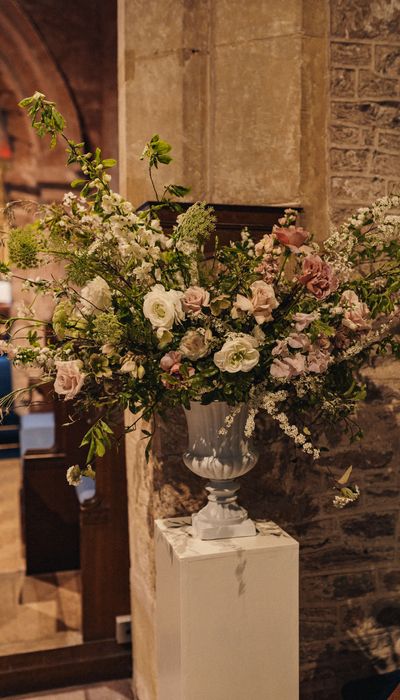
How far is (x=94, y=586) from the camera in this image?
3.01m

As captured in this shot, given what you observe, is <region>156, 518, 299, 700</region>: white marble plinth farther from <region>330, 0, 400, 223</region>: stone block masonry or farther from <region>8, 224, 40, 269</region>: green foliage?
<region>330, 0, 400, 223</region>: stone block masonry

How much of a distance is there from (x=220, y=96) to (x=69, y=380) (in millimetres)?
1359

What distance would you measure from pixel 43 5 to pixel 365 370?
4517mm

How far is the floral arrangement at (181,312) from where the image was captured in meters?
1.73

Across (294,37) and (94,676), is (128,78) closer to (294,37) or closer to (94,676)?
(294,37)

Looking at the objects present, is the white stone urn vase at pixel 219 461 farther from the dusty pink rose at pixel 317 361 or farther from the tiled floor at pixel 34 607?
the tiled floor at pixel 34 607

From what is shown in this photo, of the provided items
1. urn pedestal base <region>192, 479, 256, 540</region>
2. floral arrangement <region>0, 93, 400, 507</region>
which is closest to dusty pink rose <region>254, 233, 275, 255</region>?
floral arrangement <region>0, 93, 400, 507</region>

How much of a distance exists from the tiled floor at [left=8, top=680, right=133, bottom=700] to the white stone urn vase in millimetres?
1119

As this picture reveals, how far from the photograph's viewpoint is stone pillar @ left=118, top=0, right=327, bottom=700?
252 centimetres

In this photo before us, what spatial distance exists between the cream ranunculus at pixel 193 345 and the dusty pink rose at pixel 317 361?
27 cm

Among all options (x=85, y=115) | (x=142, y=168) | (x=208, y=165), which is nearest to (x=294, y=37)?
(x=208, y=165)

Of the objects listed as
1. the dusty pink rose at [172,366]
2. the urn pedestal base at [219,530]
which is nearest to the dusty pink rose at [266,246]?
the dusty pink rose at [172,366]

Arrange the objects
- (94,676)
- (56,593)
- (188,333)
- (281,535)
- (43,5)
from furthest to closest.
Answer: (43,5), (56,593), (94,676), (281,535), (188,333)

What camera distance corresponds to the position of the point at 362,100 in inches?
104
